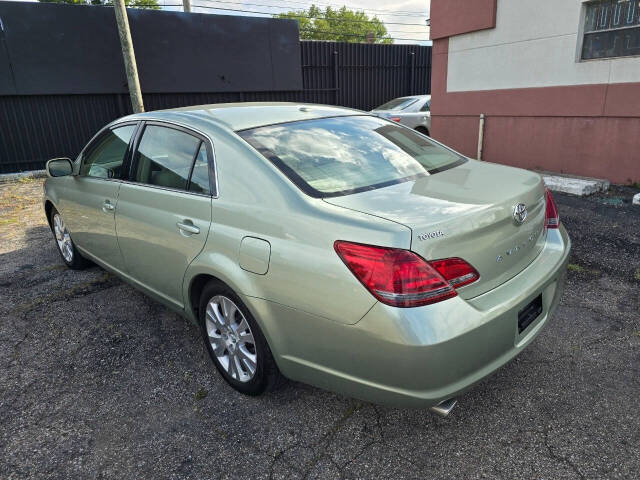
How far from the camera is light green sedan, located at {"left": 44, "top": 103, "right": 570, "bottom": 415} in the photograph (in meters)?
1.95

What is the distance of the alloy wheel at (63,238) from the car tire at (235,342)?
2667 millimetres

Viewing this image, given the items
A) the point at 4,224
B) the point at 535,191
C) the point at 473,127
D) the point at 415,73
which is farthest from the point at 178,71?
the point at 535,191

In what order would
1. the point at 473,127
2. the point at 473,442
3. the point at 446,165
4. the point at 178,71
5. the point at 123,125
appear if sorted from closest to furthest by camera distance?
the point at 473,442, the point at 446,165, the point at 123,125, the point at 473,127, the point at 178,71

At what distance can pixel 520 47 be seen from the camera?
7.93 metres

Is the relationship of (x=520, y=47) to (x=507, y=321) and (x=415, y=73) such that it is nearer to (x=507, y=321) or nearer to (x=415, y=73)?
(x=507, y=321)

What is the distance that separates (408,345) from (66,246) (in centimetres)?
422

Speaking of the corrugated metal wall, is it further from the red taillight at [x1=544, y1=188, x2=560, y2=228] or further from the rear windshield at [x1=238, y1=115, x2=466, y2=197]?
the red taillight at [x1=544, y1=188, x2=560, y2=228]

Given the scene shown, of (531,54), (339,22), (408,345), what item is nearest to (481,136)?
(531,54)

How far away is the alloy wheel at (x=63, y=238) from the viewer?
15.6 ft

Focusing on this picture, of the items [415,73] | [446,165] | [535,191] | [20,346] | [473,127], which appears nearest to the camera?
[535,191]

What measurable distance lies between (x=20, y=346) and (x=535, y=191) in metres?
3.66

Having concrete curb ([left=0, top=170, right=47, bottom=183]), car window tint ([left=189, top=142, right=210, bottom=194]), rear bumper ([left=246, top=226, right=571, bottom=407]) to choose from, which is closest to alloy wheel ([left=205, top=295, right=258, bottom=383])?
rear bumper ([left=246, top=226, right=571, bottom=407])

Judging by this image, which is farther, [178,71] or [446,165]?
[178,71]

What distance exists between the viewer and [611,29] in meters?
6.82
